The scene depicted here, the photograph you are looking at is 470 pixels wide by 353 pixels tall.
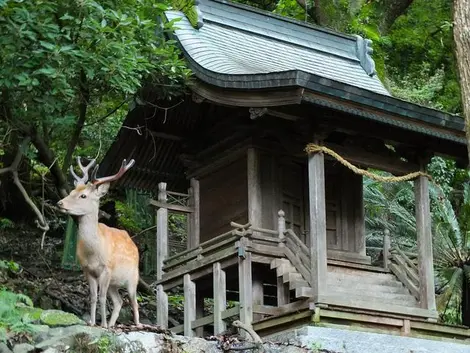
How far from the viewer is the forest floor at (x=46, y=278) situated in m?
17.4

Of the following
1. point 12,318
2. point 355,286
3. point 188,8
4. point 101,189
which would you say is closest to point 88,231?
point 101,189

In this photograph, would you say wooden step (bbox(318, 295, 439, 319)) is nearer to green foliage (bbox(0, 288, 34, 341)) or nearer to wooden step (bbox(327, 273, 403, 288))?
wooden step (bbox(327, 273, 403, 288))

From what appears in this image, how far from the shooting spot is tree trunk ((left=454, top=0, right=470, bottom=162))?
962cm

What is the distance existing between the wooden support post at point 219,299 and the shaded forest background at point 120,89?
9.05 ft

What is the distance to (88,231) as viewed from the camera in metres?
12.3

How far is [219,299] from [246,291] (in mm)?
693

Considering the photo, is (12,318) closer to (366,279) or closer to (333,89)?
(333,89)

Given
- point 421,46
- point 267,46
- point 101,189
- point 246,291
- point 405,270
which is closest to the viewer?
point 101,189

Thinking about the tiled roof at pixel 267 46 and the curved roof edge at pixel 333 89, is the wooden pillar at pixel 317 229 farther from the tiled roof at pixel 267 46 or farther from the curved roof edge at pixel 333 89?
the tiled roof at pixel 267 46

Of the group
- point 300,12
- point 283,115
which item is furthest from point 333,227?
point 300,12

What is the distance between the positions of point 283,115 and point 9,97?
407 cm

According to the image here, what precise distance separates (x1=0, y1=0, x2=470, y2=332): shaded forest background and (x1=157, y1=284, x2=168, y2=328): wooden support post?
7.10 ft

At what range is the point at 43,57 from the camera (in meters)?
13.5

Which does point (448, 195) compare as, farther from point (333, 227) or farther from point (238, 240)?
point (238, 240)
